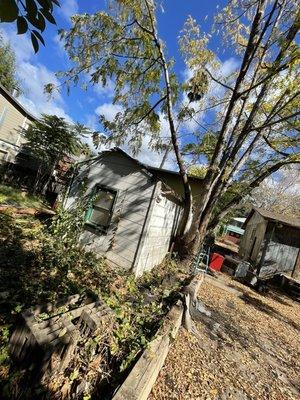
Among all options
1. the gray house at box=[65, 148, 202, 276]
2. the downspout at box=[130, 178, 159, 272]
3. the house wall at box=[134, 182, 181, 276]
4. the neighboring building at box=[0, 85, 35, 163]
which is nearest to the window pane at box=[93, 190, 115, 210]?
the gray house at box=[65, 148, 202, 276]

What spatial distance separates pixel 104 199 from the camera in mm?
9133

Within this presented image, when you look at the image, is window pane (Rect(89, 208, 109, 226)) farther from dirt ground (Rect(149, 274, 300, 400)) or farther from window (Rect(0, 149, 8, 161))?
window (Rect(0, 149, 8, 161))

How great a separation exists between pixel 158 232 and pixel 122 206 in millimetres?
1846

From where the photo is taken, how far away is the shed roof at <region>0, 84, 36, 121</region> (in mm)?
19153

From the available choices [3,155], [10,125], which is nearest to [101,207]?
[3,155]

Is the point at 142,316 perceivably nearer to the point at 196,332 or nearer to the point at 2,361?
the point at 196,332

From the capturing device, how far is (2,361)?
130 inches

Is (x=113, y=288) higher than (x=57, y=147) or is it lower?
lower

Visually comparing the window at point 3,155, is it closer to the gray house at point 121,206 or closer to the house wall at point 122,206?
the gray house at point 121,206

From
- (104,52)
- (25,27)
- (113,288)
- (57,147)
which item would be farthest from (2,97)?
(25,27)

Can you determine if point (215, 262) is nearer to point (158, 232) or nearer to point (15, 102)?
point (158, 232)

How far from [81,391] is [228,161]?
825 cm

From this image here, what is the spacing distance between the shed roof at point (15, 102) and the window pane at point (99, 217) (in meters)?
14.9

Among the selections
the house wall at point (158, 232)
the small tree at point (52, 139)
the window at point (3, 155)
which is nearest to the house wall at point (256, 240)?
the house wall at point (158, 232)
